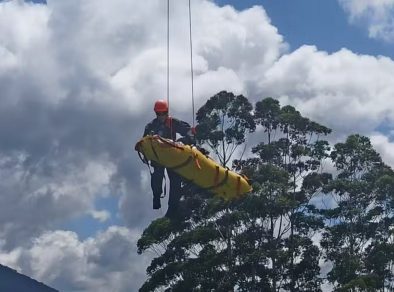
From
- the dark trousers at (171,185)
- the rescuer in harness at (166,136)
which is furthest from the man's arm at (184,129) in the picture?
the dark trousers at (171,185)

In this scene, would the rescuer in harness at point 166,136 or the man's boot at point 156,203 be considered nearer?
the rescuer in harness at point 166,136

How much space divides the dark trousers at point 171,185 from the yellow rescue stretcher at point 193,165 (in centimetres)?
34

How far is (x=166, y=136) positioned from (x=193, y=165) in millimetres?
814

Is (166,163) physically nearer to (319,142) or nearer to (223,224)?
(223,224)

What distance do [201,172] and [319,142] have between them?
88.8 feet

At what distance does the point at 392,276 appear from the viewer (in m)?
40.6

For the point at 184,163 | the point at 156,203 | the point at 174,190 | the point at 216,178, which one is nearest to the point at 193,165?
the point at 184,163

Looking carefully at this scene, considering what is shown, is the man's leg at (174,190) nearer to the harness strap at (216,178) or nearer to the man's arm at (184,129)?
the harness strap at (216,178)

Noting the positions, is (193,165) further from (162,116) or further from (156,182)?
(162,116)

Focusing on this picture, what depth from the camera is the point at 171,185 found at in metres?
16.8

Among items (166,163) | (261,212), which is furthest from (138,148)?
(261,212)

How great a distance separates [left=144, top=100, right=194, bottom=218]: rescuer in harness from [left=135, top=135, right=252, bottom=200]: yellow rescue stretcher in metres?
0.21

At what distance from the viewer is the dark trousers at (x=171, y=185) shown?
647 inches

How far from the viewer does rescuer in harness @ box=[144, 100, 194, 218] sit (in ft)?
51.5
